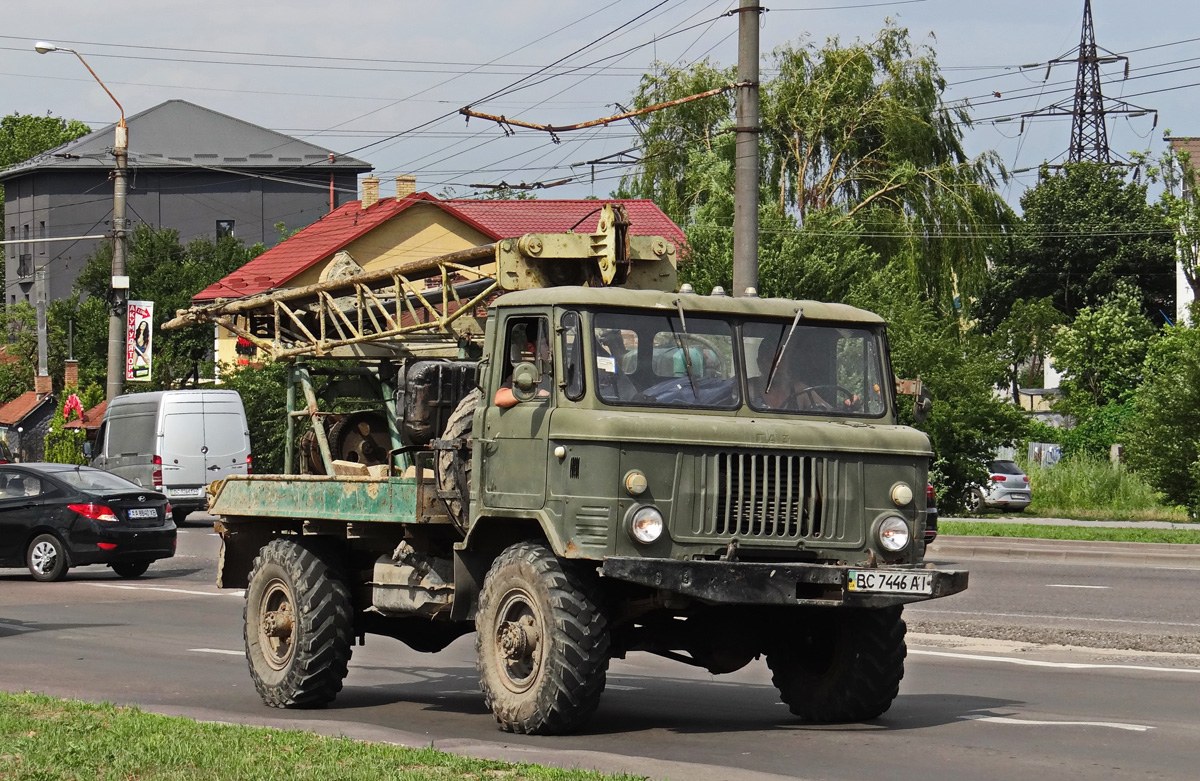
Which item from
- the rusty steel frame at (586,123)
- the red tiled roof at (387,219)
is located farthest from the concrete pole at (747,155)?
the red tiled roof at (387,219)

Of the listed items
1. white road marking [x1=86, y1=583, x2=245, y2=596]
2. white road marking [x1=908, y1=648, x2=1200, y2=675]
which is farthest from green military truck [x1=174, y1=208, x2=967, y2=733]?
white road marking [x1=86, y1=583, x2=245, y2=596]

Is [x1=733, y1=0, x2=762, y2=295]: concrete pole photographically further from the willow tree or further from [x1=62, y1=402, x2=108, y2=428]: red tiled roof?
[x1=62, y1=402, x2=108, y2=428]: red tiled roof

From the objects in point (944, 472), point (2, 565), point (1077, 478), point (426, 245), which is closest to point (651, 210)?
point (426, 245)

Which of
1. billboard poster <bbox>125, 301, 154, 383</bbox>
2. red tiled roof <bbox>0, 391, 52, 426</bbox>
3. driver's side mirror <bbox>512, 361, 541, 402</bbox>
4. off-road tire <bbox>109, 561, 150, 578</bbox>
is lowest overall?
off-road tire <bbox>109, 561, 150, 578</bbox>

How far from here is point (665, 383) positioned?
930cm

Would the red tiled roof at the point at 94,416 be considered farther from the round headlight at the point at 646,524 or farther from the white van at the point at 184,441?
the round headlight at the point at 646,524

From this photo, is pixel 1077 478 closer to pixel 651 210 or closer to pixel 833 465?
pixel 651 210

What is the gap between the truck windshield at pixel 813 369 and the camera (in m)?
9.53

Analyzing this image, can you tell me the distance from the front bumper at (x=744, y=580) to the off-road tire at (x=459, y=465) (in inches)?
52.0

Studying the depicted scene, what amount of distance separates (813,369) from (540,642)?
2.22 metres

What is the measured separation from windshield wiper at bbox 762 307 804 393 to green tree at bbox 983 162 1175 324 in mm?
58968

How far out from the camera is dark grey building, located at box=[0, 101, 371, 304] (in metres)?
89.2

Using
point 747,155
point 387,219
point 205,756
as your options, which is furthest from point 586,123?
point 387,219

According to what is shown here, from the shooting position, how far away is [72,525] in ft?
72.6
